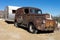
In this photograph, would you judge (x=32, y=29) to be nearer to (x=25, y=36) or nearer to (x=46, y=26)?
(x=46, y=26)

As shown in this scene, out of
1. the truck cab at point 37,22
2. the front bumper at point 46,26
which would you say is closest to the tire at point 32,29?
the truck cab at point 37,22

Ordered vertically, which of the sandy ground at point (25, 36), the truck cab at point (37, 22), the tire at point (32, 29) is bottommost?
the sandy ground at point (25, 36)

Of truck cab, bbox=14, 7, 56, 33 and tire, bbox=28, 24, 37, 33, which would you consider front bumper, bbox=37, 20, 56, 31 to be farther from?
tire, bbox=28, 24, 37, 33

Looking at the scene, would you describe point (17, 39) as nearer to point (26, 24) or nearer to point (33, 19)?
point (33, 19)

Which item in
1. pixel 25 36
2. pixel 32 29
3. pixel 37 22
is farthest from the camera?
pixel 32 29

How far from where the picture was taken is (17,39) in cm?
962

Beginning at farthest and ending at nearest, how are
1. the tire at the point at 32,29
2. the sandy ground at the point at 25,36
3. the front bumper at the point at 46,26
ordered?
the tire at the point at 32,29, the front bumper at the point at 46,26, the sandy ground at the point at 25,36

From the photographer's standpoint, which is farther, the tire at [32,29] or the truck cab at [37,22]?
the tire at [32,29]

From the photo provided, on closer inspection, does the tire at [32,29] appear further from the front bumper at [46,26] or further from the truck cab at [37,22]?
the front bumper at [46,26]

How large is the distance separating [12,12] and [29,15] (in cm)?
649

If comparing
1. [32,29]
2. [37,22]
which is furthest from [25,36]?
[32,29]

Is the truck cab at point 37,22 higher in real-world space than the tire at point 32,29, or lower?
higher

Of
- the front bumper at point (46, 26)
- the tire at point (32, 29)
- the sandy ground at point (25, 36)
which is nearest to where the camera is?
the sandy ground at point (25, 36)

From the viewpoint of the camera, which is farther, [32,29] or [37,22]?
[32,29]
